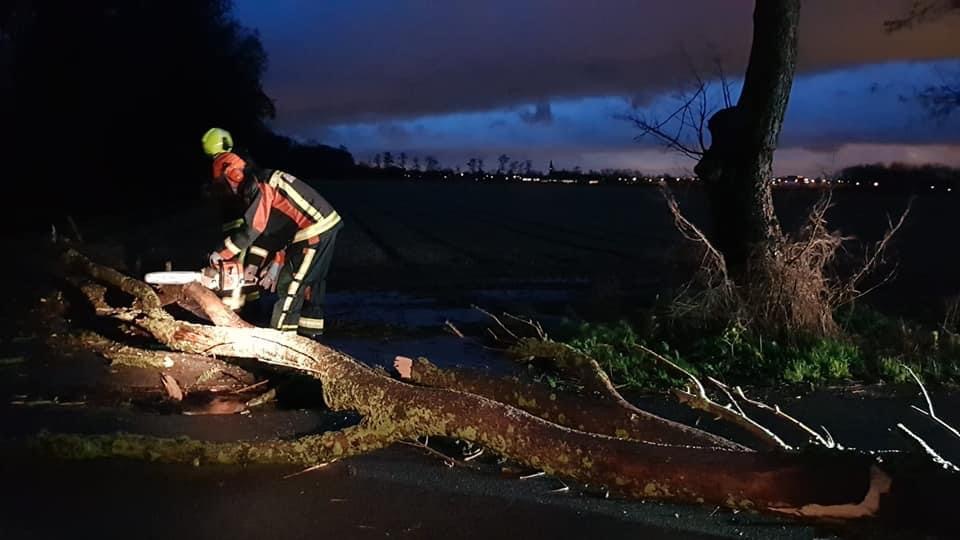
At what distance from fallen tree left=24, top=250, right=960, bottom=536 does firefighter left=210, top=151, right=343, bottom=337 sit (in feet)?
2.60

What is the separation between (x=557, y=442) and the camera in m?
4.17

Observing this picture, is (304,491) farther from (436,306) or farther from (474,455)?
(436,306)

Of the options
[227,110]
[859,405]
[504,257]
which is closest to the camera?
[859,405]

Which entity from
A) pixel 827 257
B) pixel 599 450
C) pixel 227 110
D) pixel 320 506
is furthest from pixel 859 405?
pixel 227 110

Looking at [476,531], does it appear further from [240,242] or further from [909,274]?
[909,274]

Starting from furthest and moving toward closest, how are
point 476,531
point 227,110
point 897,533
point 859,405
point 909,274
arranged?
point 227,110 → point 909,274 → point 859,405 → point 476,531 → point 897,533

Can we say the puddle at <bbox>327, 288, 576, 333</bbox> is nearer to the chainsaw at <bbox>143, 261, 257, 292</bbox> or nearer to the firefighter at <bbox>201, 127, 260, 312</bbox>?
the firefighter at <bbox>201, 127, 260, 312</bbox>

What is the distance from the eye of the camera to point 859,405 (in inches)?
277

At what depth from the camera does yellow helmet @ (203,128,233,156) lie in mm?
7184

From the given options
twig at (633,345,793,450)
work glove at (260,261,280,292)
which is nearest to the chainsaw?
work glove at (260,261,280,292)

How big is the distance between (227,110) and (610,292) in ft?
88.6

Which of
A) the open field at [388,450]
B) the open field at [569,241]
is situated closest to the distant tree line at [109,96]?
the open field at [569,241]

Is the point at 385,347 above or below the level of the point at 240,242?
below

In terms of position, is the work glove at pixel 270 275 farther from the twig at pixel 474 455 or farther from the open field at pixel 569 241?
the open field at pixel 569 241
